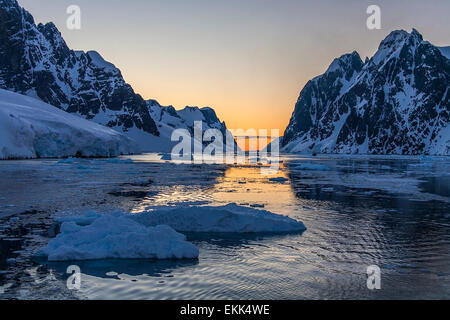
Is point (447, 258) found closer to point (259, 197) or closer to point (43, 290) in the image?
point (43, 290)

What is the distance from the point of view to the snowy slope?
72125 mm

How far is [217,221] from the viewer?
15.2 metres

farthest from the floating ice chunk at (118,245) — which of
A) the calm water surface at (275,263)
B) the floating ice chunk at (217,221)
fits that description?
the floating ice chunk at (217,221)

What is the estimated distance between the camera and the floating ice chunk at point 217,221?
15.0 meters

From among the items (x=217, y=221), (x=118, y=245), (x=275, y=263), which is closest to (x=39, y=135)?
(x=217, y=221)

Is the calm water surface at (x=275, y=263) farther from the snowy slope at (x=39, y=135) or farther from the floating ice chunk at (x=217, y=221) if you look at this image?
the snowy slope at (x=39, y=135)

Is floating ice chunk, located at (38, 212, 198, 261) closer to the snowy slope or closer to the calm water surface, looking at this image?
the calm water surface

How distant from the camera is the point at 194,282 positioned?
29.4 feet

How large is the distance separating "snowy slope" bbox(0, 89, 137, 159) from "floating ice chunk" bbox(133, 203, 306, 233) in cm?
6559

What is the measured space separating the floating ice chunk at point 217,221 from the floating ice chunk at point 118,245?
10.0 feet

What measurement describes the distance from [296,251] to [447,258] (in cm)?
440

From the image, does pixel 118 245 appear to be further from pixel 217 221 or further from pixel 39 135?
pixel 39 135

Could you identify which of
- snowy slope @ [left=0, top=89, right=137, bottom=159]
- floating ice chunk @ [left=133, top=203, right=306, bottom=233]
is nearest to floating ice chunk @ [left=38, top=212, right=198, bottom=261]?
floating ice chunk @ [left=133, top=203, right=306, bottom=233]

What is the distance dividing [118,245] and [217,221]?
4865mm
